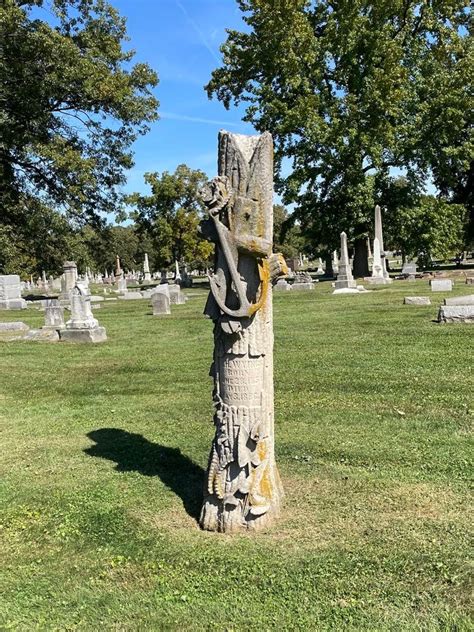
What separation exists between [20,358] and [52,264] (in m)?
19.2

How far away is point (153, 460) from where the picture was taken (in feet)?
18.0

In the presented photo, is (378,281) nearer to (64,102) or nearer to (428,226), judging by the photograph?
(428,226)

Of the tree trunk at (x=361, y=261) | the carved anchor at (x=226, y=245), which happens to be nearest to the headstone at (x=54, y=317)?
the carved anchor at (x=226, y=245)

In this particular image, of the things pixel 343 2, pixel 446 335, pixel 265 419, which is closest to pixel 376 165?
pixel 343 2

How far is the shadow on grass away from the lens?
4.73m

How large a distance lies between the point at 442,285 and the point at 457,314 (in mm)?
8613

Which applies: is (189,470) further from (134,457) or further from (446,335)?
(446,335)

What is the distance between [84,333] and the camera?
13750mm

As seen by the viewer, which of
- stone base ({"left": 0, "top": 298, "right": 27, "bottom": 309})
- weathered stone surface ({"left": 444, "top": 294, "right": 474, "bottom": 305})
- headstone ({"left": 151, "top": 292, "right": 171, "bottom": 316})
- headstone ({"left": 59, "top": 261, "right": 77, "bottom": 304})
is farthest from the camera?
stone base ({"left": 0, "top": 298, "right": 27, "bottom": 309})

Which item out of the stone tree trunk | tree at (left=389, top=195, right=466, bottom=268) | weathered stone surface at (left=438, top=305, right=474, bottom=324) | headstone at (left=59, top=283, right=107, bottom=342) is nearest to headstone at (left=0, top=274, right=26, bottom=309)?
headstone at (left=59, top=283, right=107, bottom=342)

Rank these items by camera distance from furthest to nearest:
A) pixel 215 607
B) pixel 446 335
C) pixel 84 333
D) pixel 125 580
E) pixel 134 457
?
pixel 84 333
pixel 446 335
pixel 134 457
pixel 125 580
pixel 215 607

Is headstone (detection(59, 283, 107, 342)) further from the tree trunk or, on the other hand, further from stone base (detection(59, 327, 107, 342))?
the tree trunk

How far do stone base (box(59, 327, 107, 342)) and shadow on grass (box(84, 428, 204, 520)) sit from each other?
24.5ft

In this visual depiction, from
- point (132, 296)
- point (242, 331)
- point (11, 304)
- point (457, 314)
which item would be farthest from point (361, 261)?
point (242, 331)
